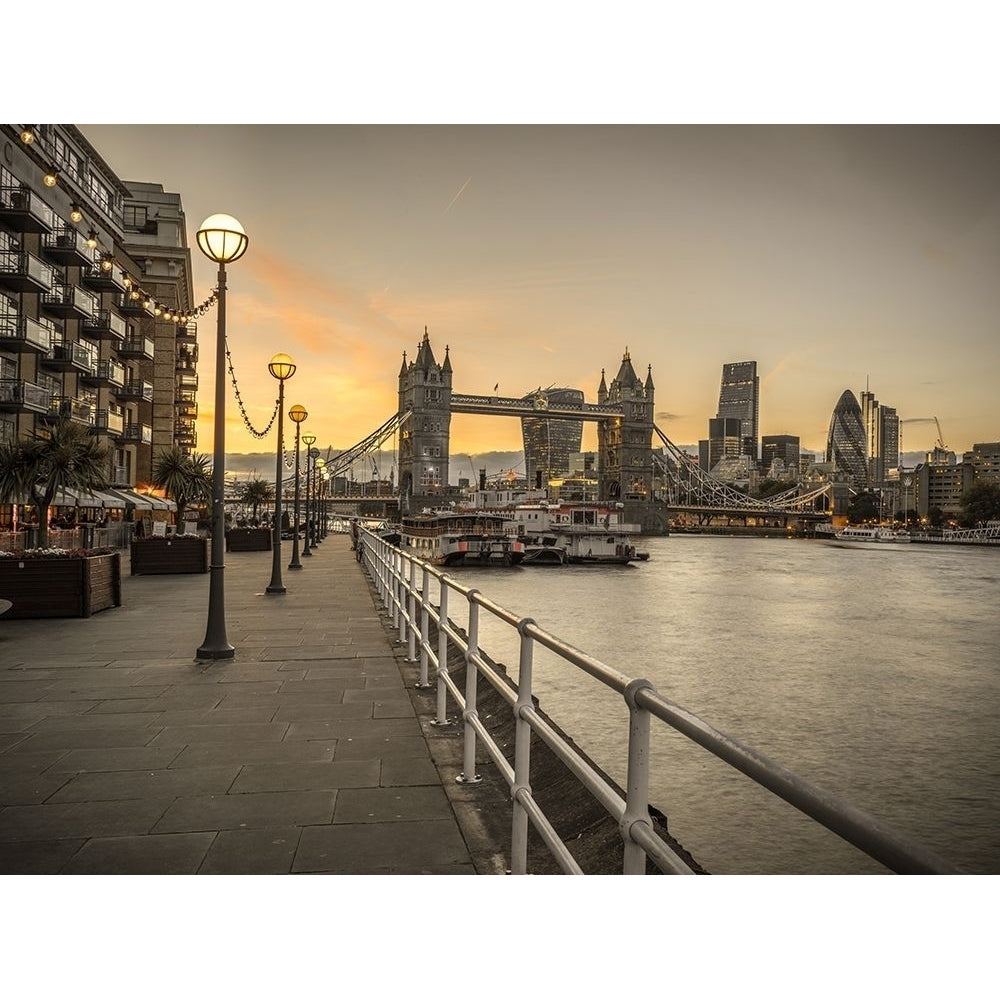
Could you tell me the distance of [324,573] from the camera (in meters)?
19.9

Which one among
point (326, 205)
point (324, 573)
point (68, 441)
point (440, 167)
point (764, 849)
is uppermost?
point (326, 205)

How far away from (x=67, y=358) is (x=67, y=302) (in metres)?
2.43

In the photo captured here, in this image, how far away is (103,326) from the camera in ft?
123

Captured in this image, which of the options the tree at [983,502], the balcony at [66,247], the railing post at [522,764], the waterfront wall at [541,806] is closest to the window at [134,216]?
the balcony at [66,247]

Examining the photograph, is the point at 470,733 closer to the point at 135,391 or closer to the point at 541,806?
the point at 541,806

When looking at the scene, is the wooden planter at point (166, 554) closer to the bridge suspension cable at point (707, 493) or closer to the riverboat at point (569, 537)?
the riverboat at point (569, 537)

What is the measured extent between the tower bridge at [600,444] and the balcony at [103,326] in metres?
60.2

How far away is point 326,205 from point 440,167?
8832 mm

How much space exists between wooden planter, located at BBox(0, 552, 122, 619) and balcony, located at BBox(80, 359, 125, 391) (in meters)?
28.7
